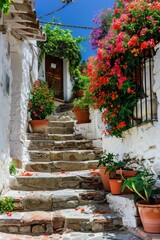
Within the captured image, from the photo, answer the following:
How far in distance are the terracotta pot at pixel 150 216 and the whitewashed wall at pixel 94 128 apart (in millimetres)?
3520

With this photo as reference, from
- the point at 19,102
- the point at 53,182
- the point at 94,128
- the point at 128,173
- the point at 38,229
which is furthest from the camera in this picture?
the point at 94,128

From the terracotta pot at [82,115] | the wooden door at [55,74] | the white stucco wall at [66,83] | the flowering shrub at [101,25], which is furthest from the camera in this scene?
the white stucco wall at [66,83]

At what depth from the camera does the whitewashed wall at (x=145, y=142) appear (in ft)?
11.4

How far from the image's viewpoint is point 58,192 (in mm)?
4492

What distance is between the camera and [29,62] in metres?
6.77

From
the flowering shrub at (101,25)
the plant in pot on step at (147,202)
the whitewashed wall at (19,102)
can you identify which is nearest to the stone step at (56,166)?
the whitewashed wall at (19,102)

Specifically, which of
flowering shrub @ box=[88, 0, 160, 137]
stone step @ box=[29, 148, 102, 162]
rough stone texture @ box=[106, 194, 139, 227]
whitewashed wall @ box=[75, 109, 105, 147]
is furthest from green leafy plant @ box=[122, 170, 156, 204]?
whitewashed wall @ box=[75, 109, 105, 147]

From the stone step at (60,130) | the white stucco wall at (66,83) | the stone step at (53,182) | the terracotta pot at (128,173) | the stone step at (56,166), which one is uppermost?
the white stucco wall at (66,83)

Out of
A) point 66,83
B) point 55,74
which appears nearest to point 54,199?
point 66,83

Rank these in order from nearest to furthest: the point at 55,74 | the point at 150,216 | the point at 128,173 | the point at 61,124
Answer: the point at 150,216, the point at 128,173, the point at 61,124, the point at 55,74

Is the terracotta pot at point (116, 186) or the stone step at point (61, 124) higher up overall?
the stone step at point (61, 124)

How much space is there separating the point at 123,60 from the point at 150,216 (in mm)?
2172

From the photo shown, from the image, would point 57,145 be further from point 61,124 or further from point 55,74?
point 55,74

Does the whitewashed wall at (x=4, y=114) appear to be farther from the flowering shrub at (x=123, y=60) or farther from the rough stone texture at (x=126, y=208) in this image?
the rough stone texture at (x=126, y=208)
